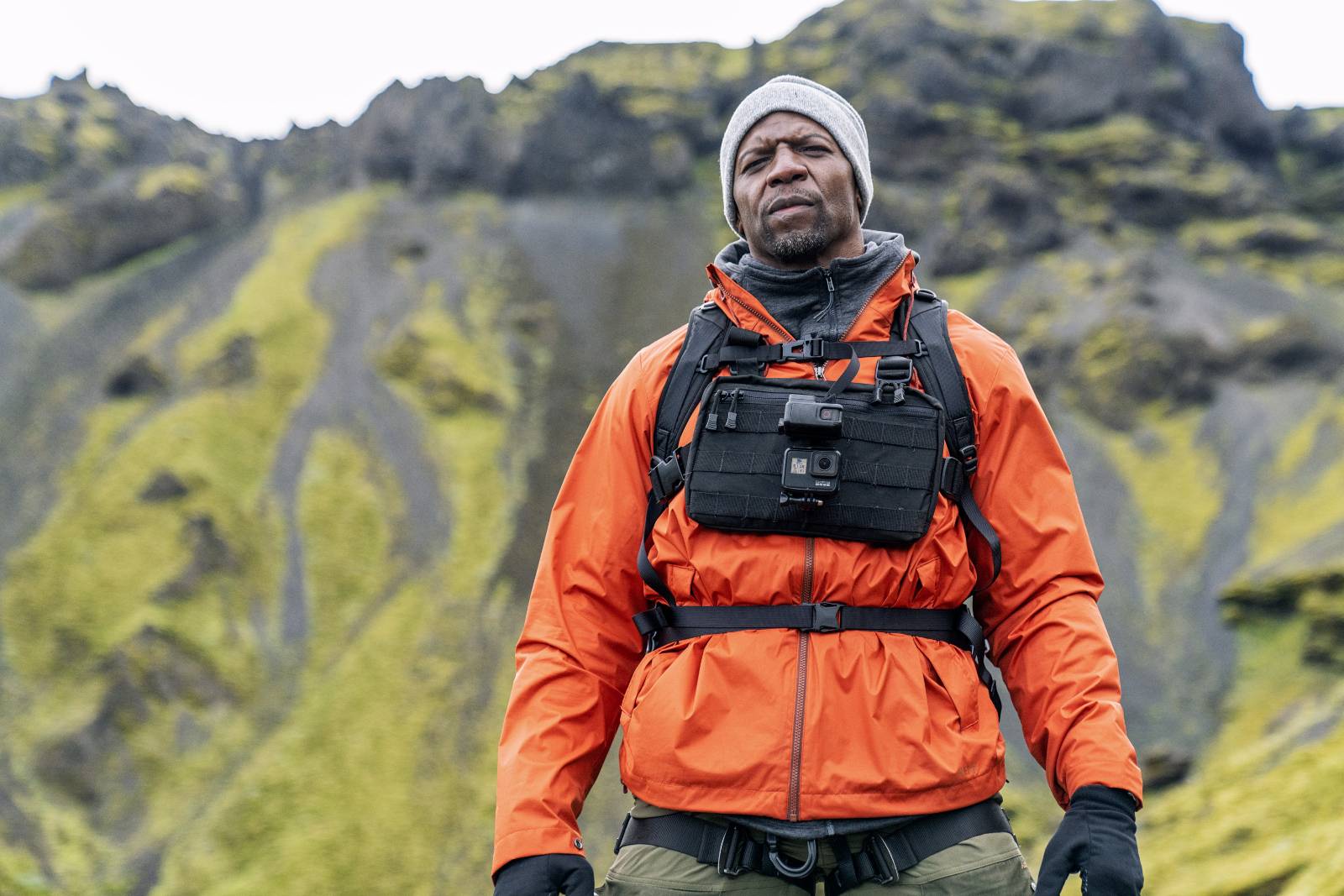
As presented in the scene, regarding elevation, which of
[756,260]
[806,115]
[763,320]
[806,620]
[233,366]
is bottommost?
[233,366]

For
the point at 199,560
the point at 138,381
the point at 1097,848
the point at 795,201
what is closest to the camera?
the point at 1097,848

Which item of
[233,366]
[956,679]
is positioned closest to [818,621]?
[956,679]

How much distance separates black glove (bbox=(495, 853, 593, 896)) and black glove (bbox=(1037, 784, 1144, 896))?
4.55 ft

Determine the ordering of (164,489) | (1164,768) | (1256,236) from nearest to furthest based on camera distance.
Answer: (1164,768)
(164,489)
(1256,236)

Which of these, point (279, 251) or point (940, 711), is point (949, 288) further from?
point (940, 711)

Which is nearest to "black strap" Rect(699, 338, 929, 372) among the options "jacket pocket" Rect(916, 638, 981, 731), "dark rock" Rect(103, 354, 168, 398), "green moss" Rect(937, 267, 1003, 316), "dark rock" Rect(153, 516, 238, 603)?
"jacket pocket" Rect(916, 638, 981, 731)

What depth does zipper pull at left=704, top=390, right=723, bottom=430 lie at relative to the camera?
4156mm

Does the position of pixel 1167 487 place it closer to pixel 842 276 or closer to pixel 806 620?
pixel 842 276

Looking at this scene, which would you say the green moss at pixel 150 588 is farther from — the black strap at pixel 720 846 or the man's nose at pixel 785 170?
the man's nose at pixel 785 170

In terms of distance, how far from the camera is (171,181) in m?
59.7

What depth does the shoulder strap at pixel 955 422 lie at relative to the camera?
13.3 ft

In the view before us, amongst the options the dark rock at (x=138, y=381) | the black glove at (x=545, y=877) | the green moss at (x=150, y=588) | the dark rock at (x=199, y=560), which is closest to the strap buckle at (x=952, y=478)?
the black glove at (x=545, y=877)

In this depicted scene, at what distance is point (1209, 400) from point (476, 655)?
29.3 metres

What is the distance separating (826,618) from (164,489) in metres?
37.7
